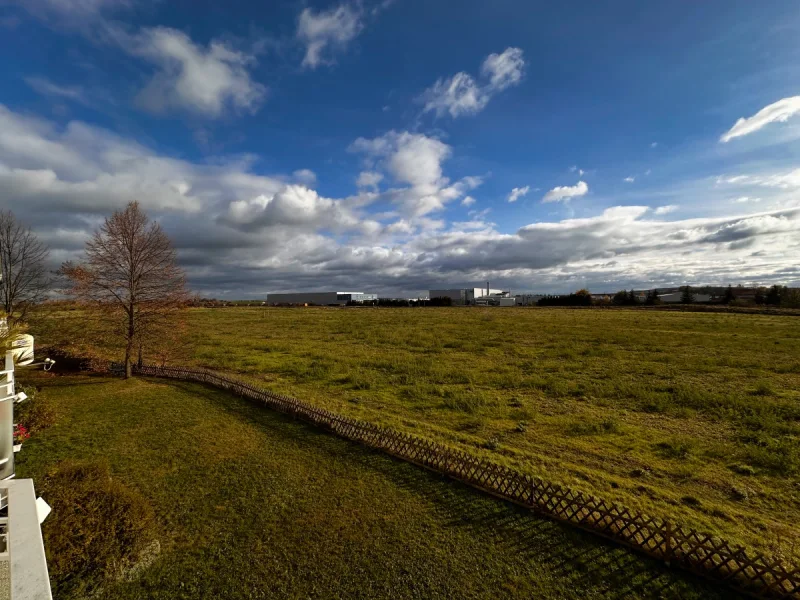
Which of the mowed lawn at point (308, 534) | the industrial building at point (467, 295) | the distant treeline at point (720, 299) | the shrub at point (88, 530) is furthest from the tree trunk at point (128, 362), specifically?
the industrial building at point (467, 295)

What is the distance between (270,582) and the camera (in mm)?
7035

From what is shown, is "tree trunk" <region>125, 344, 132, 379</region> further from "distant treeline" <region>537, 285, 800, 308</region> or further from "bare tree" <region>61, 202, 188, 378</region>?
"distant treeline" <region>537, 285, 800, 308</region>

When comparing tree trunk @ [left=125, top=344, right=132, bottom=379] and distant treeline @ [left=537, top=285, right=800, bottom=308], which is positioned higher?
distant treeline @ [left=537, top=285, right=800, bottom=308]

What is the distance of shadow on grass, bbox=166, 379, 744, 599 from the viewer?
276 inches

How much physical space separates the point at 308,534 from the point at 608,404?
54.1 ft

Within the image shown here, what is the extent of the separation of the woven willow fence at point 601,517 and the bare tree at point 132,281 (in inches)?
673

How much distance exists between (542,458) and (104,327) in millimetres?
27996

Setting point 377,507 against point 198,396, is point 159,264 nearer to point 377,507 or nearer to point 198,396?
point 198,396

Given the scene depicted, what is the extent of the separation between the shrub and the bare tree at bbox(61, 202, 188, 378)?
65.7 feet

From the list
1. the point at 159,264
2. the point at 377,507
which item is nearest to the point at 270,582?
the point at 377,507

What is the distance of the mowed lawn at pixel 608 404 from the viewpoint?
10.5m

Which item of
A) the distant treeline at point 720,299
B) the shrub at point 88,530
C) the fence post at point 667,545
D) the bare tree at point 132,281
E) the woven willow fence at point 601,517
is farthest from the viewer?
the distant treeline at point 720,299

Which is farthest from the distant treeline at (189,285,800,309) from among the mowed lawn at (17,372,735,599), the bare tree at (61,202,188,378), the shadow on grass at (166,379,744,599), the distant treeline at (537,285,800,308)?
the shadow on grass at (166,379,744,599)

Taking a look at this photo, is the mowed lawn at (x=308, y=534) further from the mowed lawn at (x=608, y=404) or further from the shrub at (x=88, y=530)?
the mowed lawn at (x=608, y=404)
